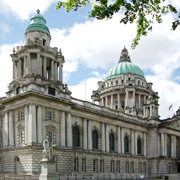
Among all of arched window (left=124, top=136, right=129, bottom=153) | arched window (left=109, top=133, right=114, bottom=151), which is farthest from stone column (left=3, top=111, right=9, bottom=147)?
arched window (left=124, top=136, right=129, bottom=153)

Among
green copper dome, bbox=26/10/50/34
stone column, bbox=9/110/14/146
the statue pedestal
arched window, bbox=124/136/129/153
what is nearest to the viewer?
the statue pedestal

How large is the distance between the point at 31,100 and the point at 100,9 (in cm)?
2883

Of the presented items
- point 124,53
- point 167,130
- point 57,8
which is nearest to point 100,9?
point 57,8

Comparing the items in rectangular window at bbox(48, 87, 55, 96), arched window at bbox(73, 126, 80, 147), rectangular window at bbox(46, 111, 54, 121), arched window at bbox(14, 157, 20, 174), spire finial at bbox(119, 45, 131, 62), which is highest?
spire finial at bbox(119, 45, 131, 62)

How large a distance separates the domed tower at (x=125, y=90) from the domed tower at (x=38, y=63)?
102 ft

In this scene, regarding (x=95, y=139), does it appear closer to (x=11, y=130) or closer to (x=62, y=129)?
(x=62, y=129)

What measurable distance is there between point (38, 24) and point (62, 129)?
1841 cm

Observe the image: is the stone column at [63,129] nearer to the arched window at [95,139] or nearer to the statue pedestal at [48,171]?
the arched window at [95,139]

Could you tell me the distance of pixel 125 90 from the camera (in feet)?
277

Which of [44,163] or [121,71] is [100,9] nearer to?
[44,163]

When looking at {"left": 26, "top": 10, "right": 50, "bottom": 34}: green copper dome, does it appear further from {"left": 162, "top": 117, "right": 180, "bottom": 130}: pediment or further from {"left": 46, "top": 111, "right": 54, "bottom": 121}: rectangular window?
A: {"left": 162, "top": 117, "right": 180, "bottom": 130}: pediment

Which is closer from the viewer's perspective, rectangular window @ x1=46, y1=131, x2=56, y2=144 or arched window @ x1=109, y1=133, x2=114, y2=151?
rectangular window @ x1=46, y1=131, x2=56, y2=144

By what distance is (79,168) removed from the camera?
50031 mm

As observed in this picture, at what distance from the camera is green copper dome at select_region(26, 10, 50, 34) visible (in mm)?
52406
